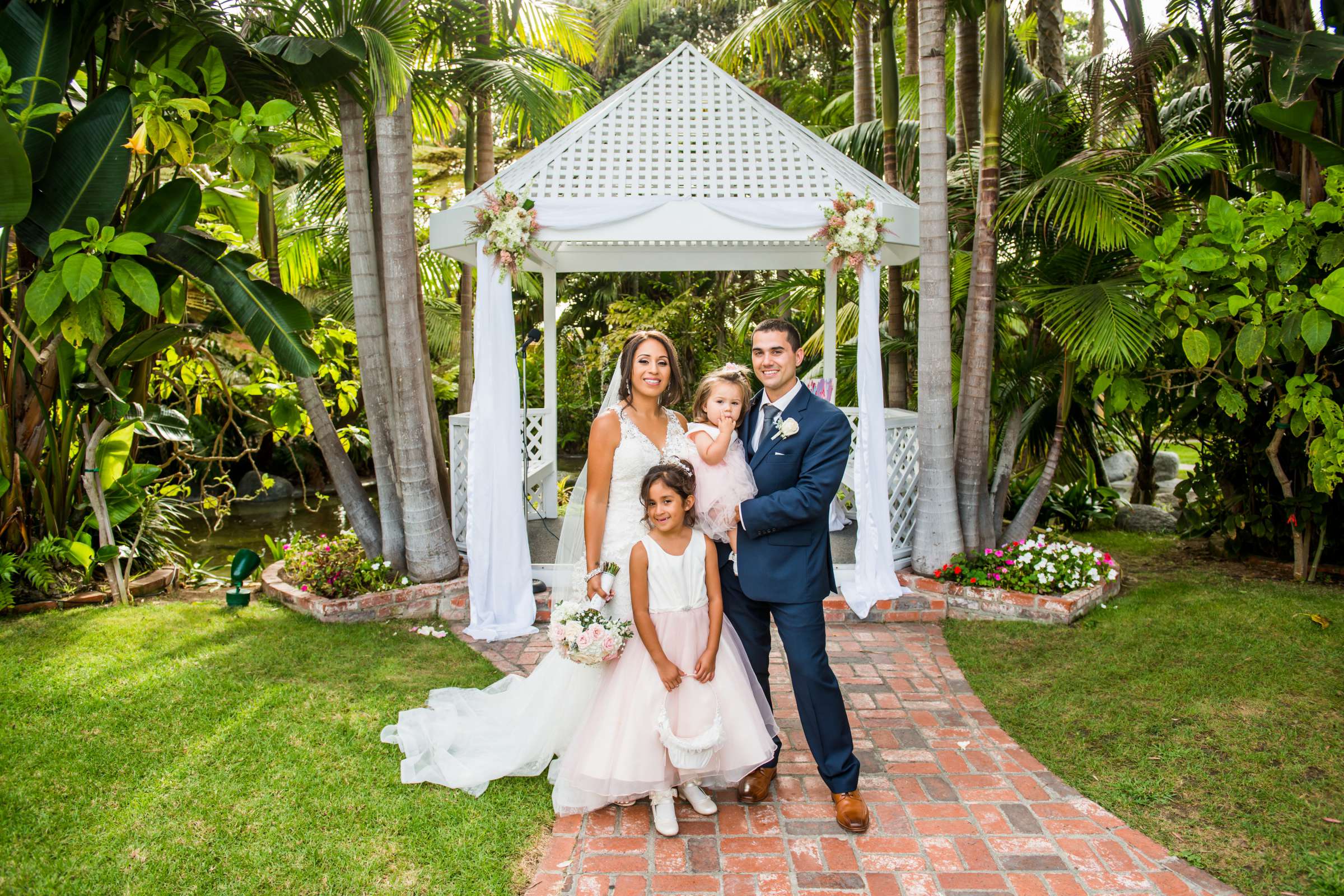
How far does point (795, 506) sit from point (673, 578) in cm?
60

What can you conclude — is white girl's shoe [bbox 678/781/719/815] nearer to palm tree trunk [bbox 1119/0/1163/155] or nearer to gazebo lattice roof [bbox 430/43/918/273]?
gazebo lattice roof [bbox 430/43/918/273]

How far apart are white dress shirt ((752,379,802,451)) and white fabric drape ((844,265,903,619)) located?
2.52 m

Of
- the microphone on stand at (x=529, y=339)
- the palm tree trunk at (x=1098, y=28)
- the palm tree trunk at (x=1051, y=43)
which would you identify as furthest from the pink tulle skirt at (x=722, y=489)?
the palm tree trunk at (x=1098, y=28)

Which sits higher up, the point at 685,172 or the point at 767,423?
the point at 685,172

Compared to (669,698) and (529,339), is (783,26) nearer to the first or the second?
(529,339)

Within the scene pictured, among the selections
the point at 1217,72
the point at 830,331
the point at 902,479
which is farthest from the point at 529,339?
the point at 1217,72

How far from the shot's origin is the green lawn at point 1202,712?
3.63 m

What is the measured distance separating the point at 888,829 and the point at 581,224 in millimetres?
4143

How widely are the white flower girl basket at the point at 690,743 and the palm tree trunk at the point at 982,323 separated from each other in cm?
378

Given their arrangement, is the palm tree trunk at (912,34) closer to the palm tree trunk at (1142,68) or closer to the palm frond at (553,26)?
the palm tree trunk at (1142,68)

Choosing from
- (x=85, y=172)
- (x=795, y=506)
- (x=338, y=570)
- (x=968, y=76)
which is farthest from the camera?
(x=968, y=76)

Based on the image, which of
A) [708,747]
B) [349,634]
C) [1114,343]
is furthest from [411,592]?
[1114,343]

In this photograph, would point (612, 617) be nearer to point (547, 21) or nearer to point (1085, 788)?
point (1085, 788)

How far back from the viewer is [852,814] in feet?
11.9
